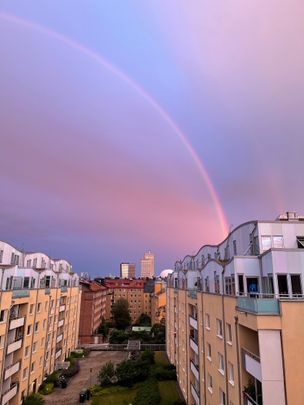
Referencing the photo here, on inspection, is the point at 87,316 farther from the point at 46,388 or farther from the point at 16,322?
the point at 16,322

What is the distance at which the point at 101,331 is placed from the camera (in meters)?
77.1

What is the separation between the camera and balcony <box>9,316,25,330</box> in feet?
90.7

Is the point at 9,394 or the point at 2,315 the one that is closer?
the point at 2,315

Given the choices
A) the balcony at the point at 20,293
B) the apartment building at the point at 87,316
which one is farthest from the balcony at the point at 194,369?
the apartment building at the point at 87,316

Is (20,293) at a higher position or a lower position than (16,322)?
higher

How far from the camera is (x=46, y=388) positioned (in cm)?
Answer: 3622

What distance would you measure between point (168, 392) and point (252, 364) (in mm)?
25718

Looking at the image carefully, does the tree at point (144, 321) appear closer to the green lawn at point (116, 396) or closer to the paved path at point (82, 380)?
the paved path at point (82, 380)

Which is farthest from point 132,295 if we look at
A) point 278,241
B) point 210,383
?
point 278,241

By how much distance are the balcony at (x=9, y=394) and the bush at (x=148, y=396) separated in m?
11.7

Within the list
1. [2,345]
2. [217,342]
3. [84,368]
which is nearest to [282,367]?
[217,342]

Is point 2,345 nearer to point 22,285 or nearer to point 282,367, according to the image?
point 22,285

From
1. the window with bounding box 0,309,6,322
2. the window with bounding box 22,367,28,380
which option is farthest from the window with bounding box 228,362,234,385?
the window with bounding box 22,367,28,380

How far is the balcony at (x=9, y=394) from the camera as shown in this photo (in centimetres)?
2625
